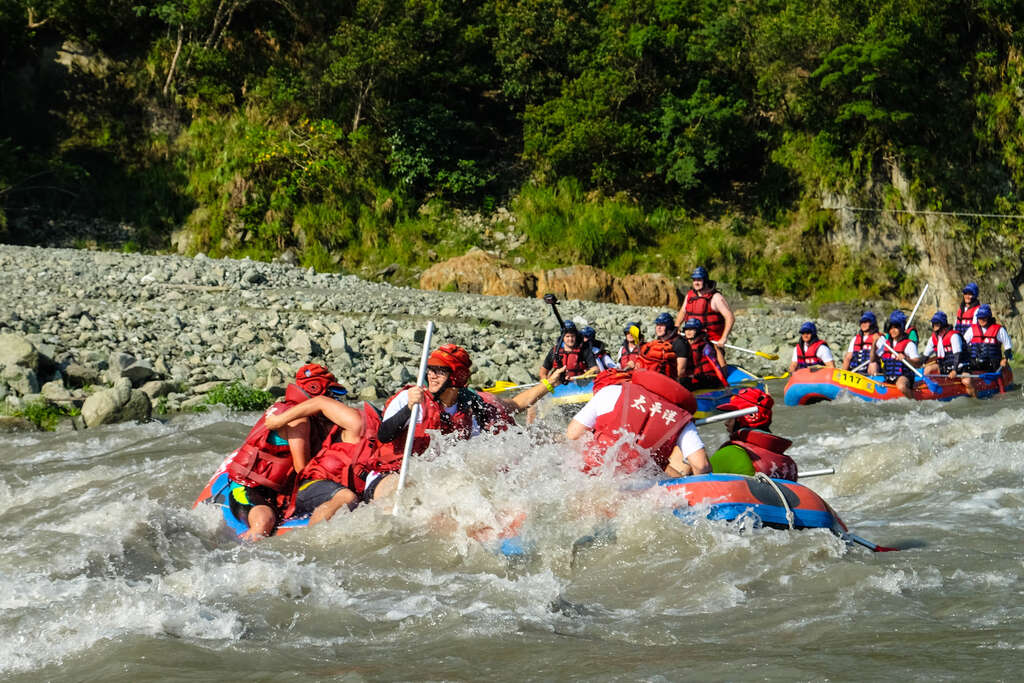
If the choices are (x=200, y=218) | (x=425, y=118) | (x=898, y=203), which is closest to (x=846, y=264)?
(x=898, y=203)

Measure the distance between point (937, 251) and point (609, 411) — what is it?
23.9 m

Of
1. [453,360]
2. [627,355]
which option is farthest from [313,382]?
[627,355]

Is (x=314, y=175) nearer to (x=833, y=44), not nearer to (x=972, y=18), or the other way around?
(x=833, y=44)

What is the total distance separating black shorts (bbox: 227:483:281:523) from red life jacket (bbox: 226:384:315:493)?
0.16 feet

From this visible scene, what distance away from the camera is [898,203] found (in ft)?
91.6

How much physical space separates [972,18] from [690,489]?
1037 inches

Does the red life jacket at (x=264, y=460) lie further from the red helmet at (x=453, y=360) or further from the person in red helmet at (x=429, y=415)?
the red helmet at (x=453, y=360)

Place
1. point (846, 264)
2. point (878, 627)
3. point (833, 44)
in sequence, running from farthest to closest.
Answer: point (846, 264)
point (833, 44)
point (878, 627)

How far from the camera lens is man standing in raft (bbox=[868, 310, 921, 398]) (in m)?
14.5

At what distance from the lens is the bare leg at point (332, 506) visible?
6.25 metres

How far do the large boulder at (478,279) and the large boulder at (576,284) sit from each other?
0.34 metres

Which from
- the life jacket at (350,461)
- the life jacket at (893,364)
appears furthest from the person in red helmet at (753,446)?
the life jacket at (893,364)

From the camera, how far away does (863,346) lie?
15.2m

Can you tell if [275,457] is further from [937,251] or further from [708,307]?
[937,251]
